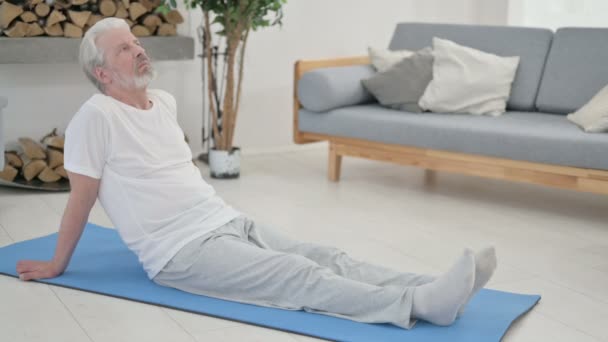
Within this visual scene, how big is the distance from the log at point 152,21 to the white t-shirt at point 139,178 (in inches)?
77.1

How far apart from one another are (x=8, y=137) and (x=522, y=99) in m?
2.59

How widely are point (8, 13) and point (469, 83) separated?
222cm

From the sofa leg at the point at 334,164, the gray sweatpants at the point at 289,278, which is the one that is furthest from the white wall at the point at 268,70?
the gray sweatpants at the point at 289,278

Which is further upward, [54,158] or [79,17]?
[79,17]

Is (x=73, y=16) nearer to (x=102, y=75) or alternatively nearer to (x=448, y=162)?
(x=102, y=75)

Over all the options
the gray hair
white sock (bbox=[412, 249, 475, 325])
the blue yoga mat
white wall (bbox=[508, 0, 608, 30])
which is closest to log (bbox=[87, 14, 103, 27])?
the blue yoga mat

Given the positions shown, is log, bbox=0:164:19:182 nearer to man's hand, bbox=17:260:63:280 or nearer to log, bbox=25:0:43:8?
log, bbox=25:0:43:8

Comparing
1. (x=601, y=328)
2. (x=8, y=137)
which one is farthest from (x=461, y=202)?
(x=8, y=137)

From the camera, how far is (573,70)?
13.6ft

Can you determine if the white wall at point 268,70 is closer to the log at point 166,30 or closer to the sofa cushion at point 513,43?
the log at point 166,30

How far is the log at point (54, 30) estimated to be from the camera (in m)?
4.18

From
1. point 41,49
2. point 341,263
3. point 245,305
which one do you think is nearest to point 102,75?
point 245,305

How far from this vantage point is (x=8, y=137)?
4.39 meters

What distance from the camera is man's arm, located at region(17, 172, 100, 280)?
8.29ft
